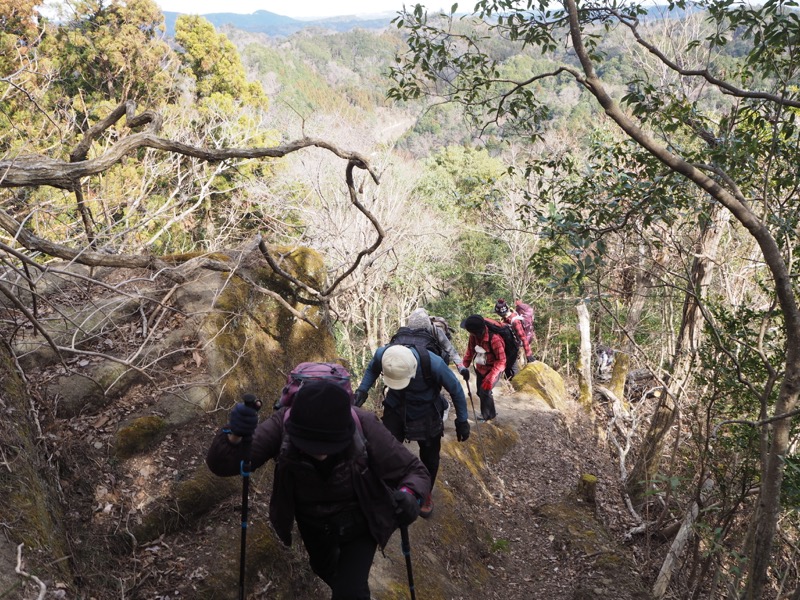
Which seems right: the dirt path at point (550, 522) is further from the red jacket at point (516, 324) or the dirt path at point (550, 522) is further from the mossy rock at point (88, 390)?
the mossy rock at point (88, 390)

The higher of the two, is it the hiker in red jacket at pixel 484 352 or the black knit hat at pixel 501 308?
the black knit hat at pixel 501 308

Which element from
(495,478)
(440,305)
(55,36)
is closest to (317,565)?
(495,478)

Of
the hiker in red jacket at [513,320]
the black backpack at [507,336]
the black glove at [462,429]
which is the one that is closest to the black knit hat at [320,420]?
the black glove at [462,429]

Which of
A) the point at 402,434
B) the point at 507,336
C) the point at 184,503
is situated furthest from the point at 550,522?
the point at 184,503

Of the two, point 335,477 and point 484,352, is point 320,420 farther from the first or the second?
point 484,352

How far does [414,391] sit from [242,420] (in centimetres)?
253

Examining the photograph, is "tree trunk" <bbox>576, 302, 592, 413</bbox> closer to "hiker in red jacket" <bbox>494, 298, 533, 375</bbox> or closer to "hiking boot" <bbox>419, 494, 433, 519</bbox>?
"hiker in red jacket" <bbox>494, 298, 533, 375</bbox>

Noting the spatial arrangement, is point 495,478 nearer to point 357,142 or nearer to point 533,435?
point 533,435

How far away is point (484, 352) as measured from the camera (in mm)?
8570

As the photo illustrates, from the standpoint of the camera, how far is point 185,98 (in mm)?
18312

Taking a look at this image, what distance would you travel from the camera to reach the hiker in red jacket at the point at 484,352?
7.85m

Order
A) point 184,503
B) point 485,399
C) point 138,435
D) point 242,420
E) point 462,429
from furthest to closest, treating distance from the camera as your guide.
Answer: point 485,399, point 462,429, point 138,435, point 184,503, point 242,420

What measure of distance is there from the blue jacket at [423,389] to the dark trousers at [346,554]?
2102 millimetres

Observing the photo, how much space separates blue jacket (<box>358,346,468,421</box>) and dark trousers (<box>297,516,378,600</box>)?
82.8 inches
